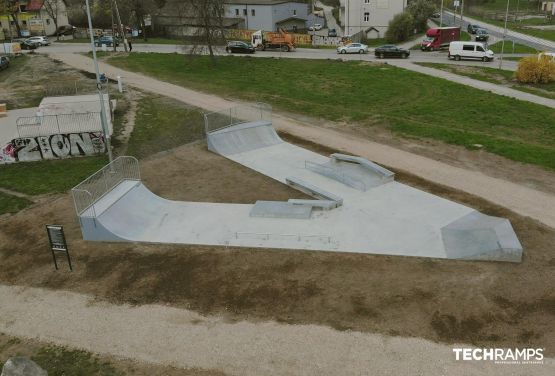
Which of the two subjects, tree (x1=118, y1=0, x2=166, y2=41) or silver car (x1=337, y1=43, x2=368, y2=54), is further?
tree (x1=118, y1=0, x2=166, y2=41)

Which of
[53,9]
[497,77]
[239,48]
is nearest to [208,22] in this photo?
[239,48]

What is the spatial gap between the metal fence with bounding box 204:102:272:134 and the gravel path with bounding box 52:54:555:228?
3.02 ft

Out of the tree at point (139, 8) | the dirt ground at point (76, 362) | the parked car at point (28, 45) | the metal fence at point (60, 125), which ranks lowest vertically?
the dirt ground at point (76, 362)

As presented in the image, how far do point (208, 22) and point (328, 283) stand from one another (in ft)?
123

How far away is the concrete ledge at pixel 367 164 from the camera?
795 inches

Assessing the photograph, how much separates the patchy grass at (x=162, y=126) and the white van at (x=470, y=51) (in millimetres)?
29002

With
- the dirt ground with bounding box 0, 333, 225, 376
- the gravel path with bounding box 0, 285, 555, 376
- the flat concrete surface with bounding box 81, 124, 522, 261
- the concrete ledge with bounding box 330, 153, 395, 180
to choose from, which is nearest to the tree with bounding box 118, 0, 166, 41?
the concrete ledge with bounding box 330, 153, 395, 180

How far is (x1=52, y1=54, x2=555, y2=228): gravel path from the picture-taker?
1783cm

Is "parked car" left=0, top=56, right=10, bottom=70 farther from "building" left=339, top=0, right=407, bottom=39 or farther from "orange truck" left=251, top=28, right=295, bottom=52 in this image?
"building" left=339, top=0, right=407, bottom=39

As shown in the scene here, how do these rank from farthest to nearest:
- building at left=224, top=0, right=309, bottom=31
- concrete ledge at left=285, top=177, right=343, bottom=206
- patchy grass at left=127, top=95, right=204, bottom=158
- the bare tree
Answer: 1. building at left=224, top=0, right=309, bottom=31
2. the bare tree
3. patchy grass at left=127, top=95, right=204, bottom=158
4. concrete ledge at left=285, top=177, right=343, bottom=206

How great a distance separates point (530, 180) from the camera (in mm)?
20000

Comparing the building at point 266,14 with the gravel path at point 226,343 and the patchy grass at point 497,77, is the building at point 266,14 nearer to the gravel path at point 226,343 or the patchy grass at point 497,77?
the patchy grass at point 497,77

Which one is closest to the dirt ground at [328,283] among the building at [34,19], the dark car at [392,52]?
the dark car at [392,52]

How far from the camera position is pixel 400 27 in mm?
65438
